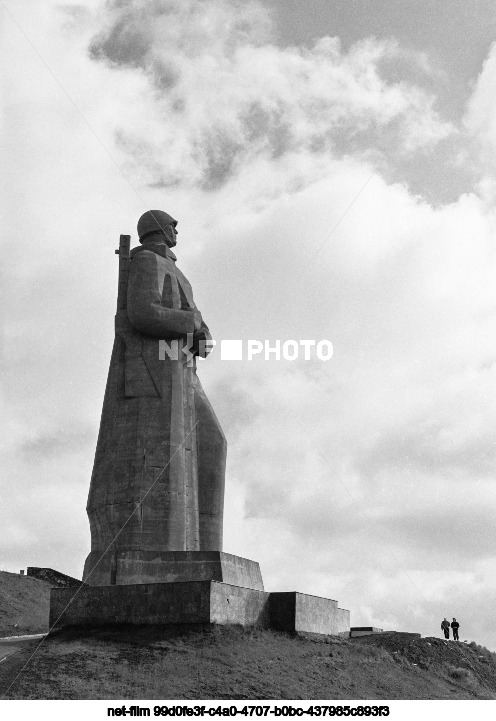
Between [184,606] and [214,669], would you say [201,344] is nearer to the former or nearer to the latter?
[184,606]

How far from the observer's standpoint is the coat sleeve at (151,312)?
17.8m

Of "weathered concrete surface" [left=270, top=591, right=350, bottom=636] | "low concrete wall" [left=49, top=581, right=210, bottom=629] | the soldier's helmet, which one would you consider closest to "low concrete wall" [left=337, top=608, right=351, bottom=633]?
"weathered concrete surface" [left=270, top=591, right=350, bottom=636]

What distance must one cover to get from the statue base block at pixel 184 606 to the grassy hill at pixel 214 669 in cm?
26

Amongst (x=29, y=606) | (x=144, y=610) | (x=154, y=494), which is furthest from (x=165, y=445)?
Result: (x=29, y=606)

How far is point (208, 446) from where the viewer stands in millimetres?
18547

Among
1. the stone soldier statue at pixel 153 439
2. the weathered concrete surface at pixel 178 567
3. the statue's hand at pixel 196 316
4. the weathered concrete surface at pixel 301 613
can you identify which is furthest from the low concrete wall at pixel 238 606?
the statue's hand at pixel 196 316

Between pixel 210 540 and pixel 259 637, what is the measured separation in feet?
11.1

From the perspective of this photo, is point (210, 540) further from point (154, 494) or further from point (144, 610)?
point (144, 610)

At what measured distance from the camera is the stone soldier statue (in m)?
16.8

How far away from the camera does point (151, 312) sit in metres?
17.8

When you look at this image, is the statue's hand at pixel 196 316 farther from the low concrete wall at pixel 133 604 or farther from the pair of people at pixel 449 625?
the pair of people at pixel 449 625

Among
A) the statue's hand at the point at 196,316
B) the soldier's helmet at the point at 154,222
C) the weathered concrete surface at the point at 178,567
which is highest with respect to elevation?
the soldier's helmet at the point at 154,222

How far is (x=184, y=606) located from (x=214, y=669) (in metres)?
1.73
